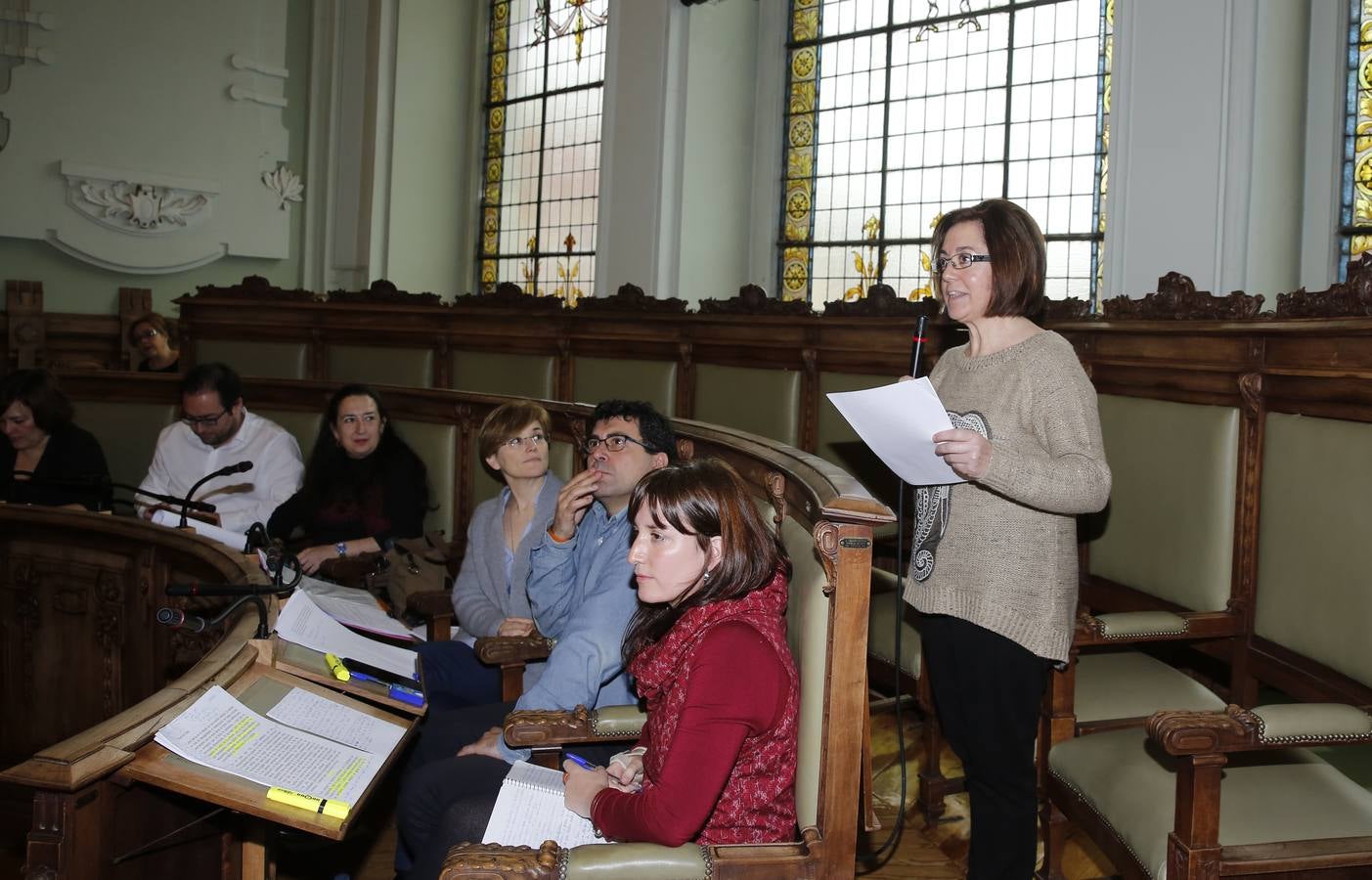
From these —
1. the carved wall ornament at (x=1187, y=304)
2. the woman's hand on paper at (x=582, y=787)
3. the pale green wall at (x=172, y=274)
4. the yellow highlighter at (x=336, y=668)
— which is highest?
the pale green wall at (x=172, y=274)

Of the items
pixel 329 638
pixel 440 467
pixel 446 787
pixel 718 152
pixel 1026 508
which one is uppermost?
pixel 718 152

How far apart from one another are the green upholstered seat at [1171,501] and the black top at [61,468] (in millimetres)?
3298

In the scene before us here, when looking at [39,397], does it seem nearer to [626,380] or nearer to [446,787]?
[626,380]

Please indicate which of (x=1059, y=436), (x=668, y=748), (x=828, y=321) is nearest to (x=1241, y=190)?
(x=828, y=321)

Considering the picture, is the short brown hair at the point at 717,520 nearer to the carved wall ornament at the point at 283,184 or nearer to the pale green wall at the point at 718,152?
the pale green wall at the point at 718,152

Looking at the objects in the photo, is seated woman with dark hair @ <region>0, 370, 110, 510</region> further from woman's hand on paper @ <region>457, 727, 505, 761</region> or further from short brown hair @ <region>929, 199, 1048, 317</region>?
short brown hair @ <region>929, 199, 1048, 317</region>

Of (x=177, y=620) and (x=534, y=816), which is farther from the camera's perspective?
(x=177, y=620)

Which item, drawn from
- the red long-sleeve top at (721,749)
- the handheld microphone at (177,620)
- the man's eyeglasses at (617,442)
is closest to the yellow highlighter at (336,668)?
the handheld microphone at (177,620)

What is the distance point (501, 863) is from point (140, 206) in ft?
25.7

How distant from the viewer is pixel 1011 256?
1.87 m

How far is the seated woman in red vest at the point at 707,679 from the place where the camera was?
4.99ft

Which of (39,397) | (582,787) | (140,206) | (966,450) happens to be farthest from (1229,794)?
(140,206)

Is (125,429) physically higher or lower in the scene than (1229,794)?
higher

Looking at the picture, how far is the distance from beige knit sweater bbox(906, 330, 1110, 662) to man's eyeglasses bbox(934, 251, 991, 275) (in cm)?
16
